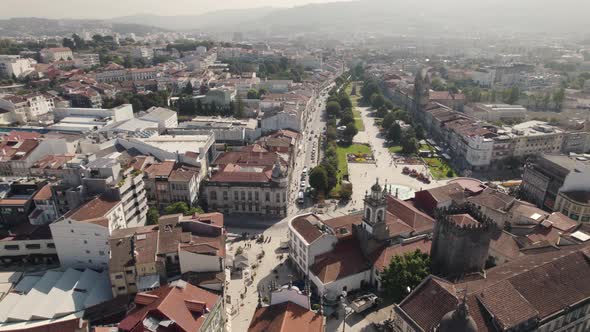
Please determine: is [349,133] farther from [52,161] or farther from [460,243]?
[52,161]

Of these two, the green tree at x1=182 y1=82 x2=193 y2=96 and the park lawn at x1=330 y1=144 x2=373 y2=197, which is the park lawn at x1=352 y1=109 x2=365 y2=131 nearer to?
the park lawn at x1=330 y1=144 x2=373 y2=197

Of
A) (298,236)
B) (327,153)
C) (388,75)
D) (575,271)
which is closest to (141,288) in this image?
(298,236)

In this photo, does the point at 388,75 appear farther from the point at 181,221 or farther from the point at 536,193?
the point at 181,221

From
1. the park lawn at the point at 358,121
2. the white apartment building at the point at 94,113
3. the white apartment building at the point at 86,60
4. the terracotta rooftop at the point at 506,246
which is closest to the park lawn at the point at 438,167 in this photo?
the park lawn at the point at 358,121

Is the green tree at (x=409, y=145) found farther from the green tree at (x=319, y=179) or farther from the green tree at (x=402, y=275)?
the green tree at (x=402, y=275)

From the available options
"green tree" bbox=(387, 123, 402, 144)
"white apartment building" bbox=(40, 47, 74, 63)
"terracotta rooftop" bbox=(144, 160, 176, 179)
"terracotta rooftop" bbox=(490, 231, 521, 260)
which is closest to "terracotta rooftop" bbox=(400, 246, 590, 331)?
"terracotta rooftop" bbox=(490, 231, 521, 260)

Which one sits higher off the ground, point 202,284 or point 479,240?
point 479,240
